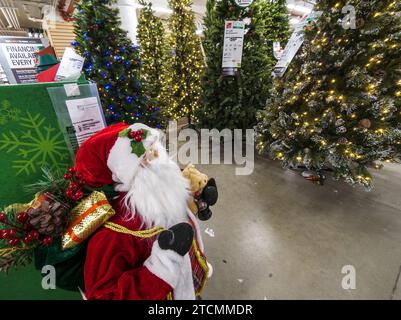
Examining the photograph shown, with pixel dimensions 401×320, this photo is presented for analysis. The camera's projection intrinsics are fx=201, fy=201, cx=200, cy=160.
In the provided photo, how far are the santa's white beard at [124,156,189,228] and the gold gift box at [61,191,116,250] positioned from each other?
95 millimetres

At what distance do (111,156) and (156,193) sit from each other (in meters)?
0.23

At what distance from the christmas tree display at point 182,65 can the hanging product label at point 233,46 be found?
0.91 metres

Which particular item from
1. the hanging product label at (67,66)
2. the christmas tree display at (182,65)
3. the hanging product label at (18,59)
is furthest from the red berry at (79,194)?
the christmas tree display at (182,65)

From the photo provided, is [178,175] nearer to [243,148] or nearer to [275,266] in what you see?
[275,266]

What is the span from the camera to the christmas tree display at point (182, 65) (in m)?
3.76

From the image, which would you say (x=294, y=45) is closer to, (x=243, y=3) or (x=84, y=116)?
(x=243, y=3)

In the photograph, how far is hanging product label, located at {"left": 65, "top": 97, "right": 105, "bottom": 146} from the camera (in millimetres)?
871

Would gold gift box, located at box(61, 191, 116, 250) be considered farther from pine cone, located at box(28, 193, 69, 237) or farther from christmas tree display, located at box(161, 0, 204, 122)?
christmas tree display, located at box(161, 0, 204, 122)

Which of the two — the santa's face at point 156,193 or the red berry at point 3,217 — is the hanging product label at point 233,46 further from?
the red berry at point 3,217

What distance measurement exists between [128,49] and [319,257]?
2.90 meters

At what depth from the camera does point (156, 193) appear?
82 cm

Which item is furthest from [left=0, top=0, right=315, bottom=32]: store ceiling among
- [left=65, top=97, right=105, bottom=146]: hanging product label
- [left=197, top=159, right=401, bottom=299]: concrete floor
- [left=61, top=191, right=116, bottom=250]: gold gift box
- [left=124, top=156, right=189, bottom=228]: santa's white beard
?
[left=61, top=191, right=116, bottom=250]: gold gift box

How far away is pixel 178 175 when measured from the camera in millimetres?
950
